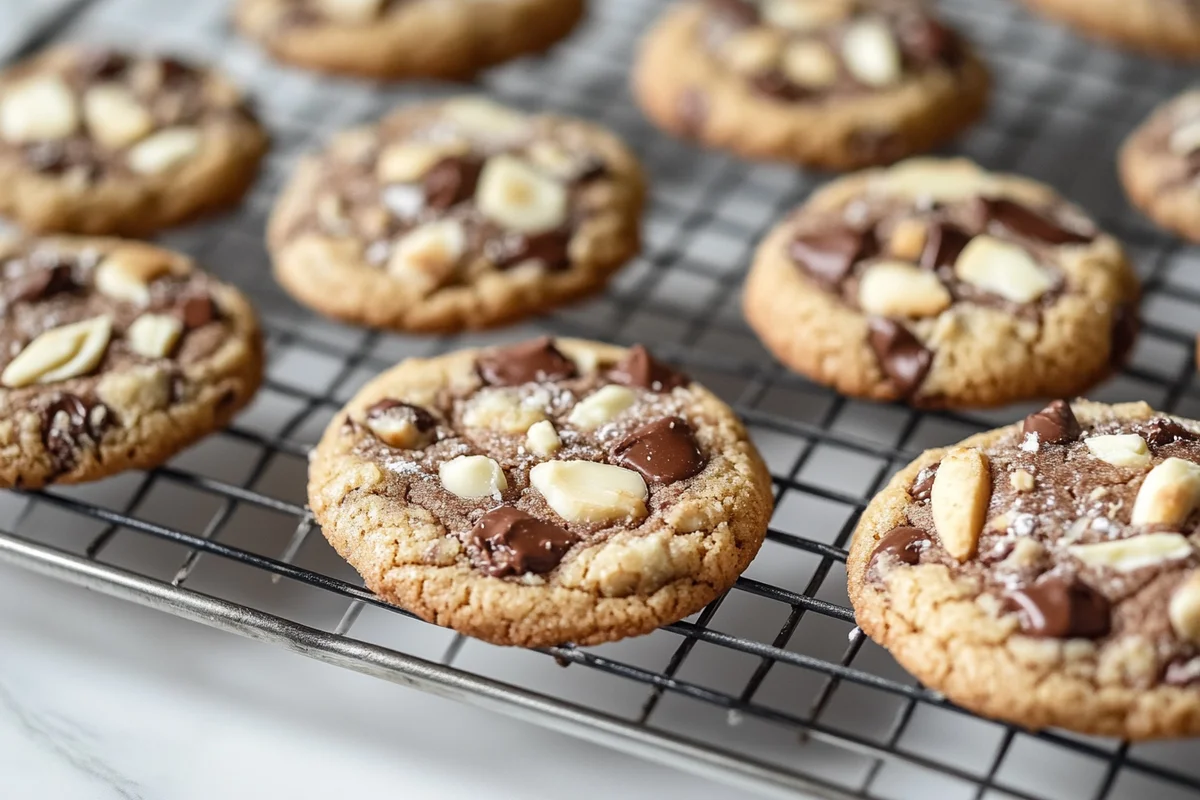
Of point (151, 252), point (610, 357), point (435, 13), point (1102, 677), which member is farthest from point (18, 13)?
point (1102, 677)

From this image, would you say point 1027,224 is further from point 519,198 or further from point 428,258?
point 428,258

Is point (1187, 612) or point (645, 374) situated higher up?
point (1187, 612)

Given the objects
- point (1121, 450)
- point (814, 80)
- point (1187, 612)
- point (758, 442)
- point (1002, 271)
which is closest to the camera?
point (1187, 612)

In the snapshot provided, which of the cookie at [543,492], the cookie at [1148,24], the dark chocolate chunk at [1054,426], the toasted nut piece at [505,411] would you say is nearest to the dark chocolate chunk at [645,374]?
the cookie at [543,492]

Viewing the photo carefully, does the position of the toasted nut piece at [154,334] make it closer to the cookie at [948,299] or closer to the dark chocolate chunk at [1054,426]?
the cookie at [948,299]

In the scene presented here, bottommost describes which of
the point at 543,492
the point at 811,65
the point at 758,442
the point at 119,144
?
the point at 758,442

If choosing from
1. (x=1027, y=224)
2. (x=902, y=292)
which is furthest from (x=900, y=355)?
(x=1027, y=224)

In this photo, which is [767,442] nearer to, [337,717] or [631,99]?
[337,717]
